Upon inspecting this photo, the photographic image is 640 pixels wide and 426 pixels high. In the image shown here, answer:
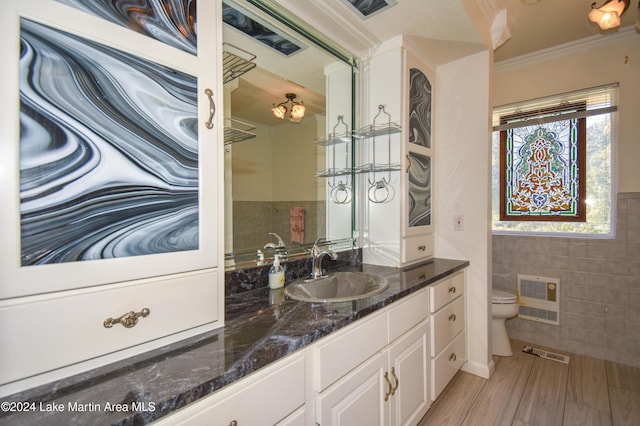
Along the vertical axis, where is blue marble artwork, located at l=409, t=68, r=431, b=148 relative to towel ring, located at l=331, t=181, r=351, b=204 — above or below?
above

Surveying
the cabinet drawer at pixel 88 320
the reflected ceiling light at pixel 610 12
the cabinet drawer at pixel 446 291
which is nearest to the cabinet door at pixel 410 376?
the cabinet drawer at pixel 446 291

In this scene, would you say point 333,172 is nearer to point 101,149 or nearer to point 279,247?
point 279,247

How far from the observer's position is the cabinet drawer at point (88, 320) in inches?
25.0

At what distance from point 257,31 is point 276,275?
123 cm

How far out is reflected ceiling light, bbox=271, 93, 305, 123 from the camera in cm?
168

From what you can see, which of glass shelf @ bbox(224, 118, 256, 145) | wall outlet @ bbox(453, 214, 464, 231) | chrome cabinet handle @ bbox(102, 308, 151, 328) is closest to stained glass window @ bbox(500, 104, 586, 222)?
wall outlet @ bbox(453, 214, 464, 231)

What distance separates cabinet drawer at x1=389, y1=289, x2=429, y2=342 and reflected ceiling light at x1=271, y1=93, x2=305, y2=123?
3.91 feet

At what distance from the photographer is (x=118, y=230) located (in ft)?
2.60

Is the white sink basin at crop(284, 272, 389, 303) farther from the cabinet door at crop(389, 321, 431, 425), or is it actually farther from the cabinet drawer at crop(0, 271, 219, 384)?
the cabinet drawer at crop(0, 271, 219, 384)

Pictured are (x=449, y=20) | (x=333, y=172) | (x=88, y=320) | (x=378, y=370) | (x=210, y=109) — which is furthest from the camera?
(x=333, y=172)

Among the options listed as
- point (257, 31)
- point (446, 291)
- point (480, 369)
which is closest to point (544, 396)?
point (480, 369)

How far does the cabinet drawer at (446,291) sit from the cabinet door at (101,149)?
4.23 ft

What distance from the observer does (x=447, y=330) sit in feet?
6.15

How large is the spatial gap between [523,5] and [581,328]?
2.48m
